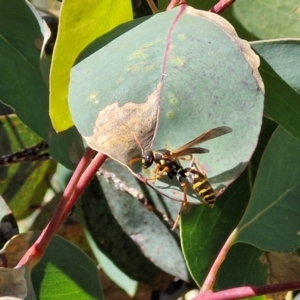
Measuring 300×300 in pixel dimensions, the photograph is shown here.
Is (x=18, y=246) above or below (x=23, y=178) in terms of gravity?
above

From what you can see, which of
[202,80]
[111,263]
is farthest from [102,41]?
[111,263]

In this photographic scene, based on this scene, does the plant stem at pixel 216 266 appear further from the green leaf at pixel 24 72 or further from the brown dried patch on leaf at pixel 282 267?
the green leaf at pixel 24 72

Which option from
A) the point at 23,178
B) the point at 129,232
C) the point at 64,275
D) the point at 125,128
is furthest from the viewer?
the point at 23,178

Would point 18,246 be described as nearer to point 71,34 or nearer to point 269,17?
point 71,34

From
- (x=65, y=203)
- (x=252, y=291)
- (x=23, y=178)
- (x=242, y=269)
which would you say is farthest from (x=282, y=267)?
(x=23, y=178)

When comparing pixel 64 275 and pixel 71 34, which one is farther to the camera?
pixel 64 275

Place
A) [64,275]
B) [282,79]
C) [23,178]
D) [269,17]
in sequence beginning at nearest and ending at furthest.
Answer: [282,79] < [269,17] < [64,275] < [23,178]

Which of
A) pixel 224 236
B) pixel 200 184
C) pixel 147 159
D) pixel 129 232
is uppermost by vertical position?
pixel 147 159
